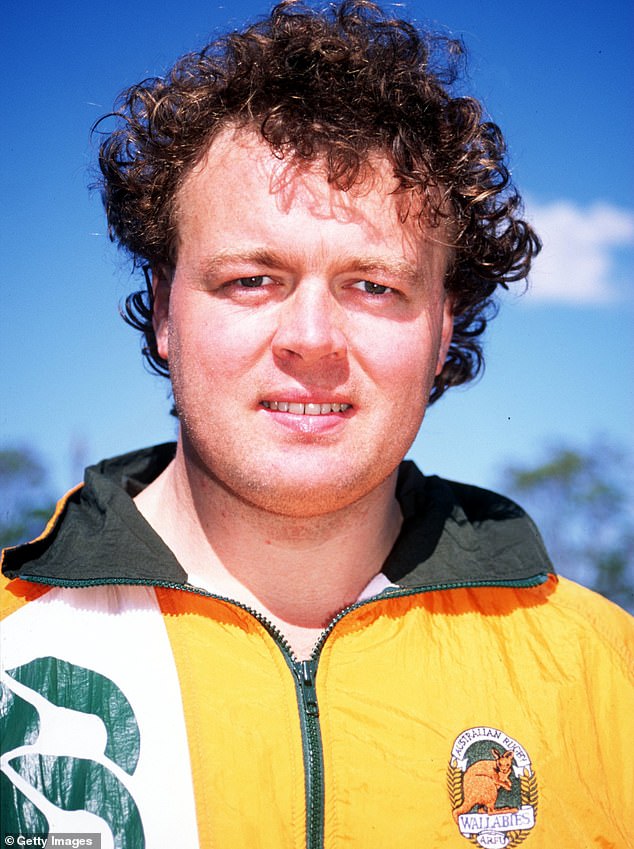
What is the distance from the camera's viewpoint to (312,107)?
9.61ft

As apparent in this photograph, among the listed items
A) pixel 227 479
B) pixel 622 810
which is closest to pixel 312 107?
pixel 227 479

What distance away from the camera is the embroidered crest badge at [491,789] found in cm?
236

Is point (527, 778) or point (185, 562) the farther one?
point (185, 562)

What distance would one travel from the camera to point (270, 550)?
2816mm

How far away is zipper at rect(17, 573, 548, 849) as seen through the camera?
222 centimetres

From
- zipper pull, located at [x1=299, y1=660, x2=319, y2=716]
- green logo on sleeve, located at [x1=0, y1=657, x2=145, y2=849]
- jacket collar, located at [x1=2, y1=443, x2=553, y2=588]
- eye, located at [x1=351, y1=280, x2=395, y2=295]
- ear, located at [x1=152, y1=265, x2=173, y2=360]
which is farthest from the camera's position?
ear, located at [x1=152, y1=265, x2=173, y2=360]

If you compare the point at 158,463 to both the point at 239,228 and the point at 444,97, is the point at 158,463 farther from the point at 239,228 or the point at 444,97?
the point at 444,97

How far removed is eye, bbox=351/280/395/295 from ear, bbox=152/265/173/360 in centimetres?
80

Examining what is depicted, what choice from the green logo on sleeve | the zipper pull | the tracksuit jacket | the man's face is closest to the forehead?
the man's face

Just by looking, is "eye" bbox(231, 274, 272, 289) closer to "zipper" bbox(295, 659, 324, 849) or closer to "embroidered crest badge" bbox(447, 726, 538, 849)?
"zipper" bbox(295, 659, 324, 849)

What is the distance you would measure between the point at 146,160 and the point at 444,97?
4.13 feet

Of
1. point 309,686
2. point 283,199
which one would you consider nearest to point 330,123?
point 283,199

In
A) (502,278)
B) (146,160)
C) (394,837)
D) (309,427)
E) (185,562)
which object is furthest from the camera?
(502,278)

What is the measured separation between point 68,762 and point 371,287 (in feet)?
5.61
